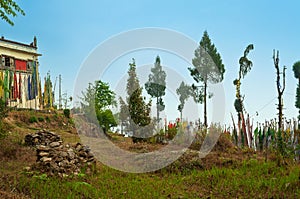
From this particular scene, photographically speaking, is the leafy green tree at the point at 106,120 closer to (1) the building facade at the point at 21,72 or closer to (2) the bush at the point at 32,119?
(2) the bush at the point at 32,119

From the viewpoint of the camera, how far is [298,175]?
7230 millimetres

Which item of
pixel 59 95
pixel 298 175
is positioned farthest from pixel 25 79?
pixel 298 175

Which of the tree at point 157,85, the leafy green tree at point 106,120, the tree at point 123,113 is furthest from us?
the leafy green tree at point 106,120

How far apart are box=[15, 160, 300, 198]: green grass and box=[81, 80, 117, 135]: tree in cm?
1104

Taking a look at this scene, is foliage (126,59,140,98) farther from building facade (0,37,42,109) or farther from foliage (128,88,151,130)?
building facade (0,37,42,109)

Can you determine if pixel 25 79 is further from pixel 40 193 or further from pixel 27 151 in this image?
pixel 40 193

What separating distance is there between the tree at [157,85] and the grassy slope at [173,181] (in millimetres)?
6184

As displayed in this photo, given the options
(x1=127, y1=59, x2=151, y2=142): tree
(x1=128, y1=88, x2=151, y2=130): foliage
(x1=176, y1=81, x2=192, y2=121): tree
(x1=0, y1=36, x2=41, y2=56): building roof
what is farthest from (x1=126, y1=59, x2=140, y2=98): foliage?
(x1=0, y1=36, x2=41, y2=56): building roof

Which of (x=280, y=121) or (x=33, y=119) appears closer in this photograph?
(x=280, y=121)

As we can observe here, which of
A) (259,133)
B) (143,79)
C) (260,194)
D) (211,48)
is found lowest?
(260,194)

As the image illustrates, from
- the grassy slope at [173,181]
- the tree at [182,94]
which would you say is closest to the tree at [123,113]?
the tree at [182,94]

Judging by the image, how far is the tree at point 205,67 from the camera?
68.4 ft

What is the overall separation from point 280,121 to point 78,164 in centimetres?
846

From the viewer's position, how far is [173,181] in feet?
25.1
